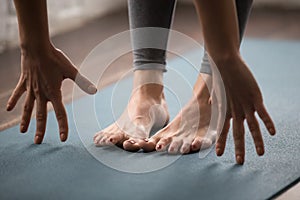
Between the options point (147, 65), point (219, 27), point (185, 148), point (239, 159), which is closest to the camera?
point (219, 27)

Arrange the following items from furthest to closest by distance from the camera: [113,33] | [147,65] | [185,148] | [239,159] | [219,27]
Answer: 1. [113,33]
2. [147,65]
3. [185,148]
4. [239,159]
5. [219,27]

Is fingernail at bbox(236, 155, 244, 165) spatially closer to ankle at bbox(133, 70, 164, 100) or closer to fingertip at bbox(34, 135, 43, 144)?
ankle at bbox(133, 70, 164, 100)

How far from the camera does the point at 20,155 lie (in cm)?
161

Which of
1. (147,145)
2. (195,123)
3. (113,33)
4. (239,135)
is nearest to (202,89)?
(195,123)

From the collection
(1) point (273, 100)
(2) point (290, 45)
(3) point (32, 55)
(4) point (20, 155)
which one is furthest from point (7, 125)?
(2) point (290, 45)

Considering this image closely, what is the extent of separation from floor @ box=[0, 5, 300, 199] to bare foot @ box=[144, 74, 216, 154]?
0.48 meters

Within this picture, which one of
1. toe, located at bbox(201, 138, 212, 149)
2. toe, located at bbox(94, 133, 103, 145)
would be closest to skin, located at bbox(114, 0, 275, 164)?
toe, located at bbox(201, 138, 212, 149)

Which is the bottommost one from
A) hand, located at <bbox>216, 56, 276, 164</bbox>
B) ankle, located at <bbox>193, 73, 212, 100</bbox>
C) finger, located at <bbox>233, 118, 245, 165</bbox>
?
ankle, located at <bbox>193, 73, 212, 100</bbox>

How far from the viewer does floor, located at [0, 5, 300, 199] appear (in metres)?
2.29

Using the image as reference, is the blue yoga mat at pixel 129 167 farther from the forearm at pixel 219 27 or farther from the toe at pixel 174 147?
the forearm at pixel 219 27

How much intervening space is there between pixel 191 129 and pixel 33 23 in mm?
461

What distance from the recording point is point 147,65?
5.69ft

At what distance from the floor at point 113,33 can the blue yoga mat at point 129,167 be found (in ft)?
0.85

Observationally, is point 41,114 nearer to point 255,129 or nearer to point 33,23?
point 33,23
